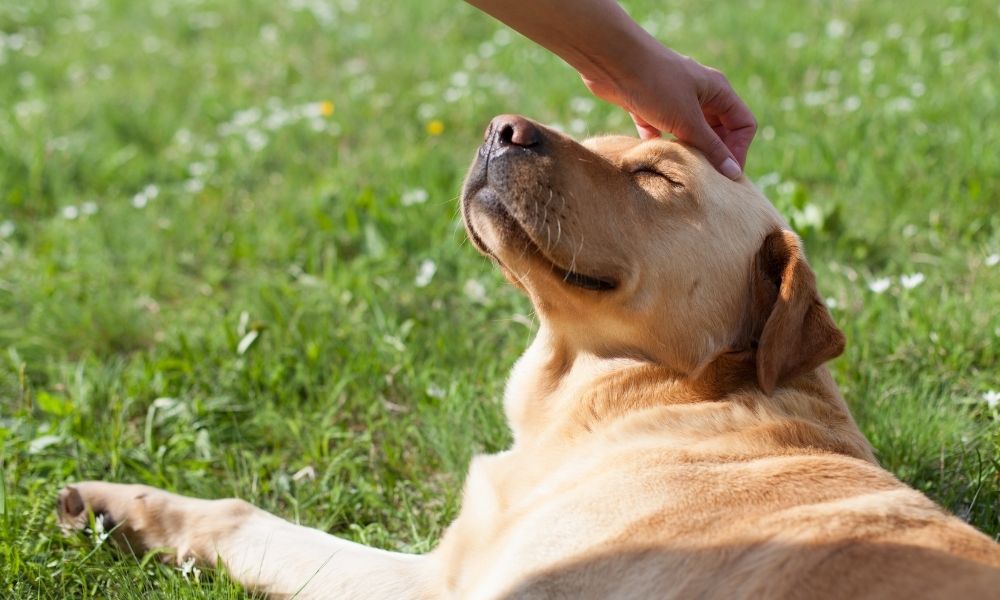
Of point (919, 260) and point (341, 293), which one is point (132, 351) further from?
point (919, 260)

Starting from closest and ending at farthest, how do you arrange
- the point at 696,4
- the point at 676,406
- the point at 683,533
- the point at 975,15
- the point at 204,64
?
1. the point at 683,533
2. the point at 676,406
3. the point at 975,15
4. the point at 204,64
5. the point at 696,4

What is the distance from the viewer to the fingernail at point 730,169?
3.13 meters

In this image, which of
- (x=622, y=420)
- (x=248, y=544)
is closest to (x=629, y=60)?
(x=622, y=420)

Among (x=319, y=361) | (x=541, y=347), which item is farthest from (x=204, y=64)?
(x=541, y=347)

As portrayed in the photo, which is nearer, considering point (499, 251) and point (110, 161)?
point (499, 251)

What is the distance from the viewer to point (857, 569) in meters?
2.17

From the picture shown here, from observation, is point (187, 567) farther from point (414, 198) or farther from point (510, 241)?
point (414, 198)

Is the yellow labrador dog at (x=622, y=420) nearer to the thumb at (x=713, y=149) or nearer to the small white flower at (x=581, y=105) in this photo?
the thumb at (x=713, y=149)

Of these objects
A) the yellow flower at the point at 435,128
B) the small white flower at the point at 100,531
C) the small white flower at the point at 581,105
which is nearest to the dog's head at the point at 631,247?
the small white flower at the point at 100,531

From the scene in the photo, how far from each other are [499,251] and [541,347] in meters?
0.41

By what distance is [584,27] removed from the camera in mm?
3145

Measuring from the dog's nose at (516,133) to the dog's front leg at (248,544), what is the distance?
49.4 inches

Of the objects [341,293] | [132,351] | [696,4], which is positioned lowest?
[132,351]

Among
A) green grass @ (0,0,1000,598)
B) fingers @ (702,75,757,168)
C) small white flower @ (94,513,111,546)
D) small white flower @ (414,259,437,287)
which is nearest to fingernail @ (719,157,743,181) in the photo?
fingers @ (702,75,757,168)
